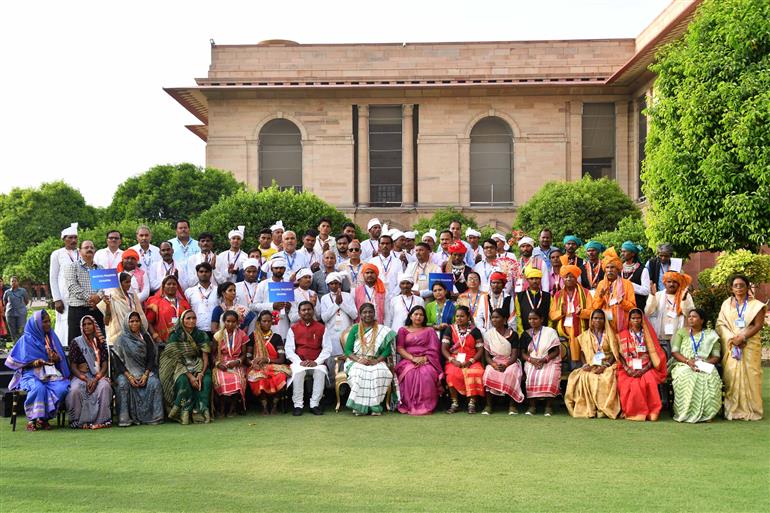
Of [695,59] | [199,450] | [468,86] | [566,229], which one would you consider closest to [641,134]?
[468,86]

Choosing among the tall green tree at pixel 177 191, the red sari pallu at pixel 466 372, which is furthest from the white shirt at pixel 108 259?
the tall green tree at pixel 177 191

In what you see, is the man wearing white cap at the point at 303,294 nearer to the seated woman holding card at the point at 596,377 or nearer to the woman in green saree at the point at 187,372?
the woman in green saree at the point at 187,372

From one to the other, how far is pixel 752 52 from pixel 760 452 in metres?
10.3

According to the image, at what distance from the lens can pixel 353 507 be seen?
20.2ft

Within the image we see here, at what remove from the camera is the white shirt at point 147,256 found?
11492 millimetres

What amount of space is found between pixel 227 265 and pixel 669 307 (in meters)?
5.67

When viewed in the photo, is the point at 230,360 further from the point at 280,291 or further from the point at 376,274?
the point at 376,274

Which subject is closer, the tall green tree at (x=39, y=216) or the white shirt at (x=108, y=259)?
the white shirt at (x=108, y=259)

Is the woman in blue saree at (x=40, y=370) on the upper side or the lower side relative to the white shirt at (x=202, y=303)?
lower

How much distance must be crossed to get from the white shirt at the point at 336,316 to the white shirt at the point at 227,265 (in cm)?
143

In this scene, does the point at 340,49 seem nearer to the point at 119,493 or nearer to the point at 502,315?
the point at 502,315

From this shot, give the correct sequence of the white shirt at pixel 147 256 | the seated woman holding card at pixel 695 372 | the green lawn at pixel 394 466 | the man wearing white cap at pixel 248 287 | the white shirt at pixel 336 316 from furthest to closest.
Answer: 1. the white shirt at pixel 147 256
2. the man wearing white cap at pixel 248 287
3. the white shirt at pixel 336 316
4. the seated woman holding card at pixel 695 372
5. the green lawn at pixel 394 466

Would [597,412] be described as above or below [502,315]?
below

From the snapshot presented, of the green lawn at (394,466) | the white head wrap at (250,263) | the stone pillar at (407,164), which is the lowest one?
the green lawn at (394,466)
